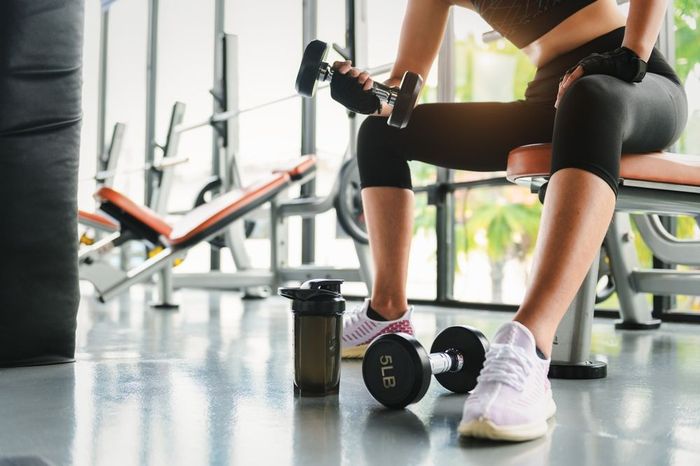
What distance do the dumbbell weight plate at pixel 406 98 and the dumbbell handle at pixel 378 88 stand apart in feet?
0.07

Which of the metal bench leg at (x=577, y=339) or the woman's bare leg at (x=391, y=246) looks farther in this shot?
the woman's bare leg at (x=391, y=246)

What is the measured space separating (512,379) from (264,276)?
2.93 metres

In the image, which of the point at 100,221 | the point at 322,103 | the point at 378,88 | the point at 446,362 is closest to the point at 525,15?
the point at 378,88

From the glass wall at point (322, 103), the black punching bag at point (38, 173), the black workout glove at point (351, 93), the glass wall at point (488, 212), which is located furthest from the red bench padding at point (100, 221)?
the black workout glove at point (351, 93)

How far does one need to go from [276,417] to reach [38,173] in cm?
80

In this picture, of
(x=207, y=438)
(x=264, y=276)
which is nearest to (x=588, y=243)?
(x=207, y=438)

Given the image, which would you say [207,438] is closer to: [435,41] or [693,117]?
[435,41]

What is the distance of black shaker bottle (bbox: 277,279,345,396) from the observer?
1.13m

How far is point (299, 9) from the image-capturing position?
4.95 meters

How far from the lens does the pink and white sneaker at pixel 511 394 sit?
903 millimetres

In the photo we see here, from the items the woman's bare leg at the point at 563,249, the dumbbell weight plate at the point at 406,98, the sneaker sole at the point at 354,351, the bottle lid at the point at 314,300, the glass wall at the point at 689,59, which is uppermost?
the glass wall at the point at 689,59

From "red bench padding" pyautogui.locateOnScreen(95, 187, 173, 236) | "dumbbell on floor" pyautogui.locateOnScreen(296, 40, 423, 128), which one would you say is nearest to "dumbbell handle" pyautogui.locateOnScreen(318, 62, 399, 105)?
"dumbbell on floor" pyautogui.locateOnScreen(296, 40, 423, 128)

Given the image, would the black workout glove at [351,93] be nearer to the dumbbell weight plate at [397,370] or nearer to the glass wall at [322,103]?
the dumbbell weight plate at [397,370]

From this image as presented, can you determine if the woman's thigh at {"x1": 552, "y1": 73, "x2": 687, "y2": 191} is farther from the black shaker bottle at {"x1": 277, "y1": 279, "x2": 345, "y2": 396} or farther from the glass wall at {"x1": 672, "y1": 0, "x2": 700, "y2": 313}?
the glass wall at {"x1": 672, "y1": 0, "x2": 700, "y2": 313}
